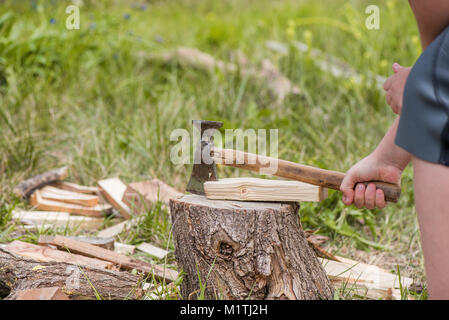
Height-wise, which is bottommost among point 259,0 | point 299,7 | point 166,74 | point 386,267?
point 386,267

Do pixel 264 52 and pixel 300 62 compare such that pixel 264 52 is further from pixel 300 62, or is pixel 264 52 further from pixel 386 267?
pixel 386 267

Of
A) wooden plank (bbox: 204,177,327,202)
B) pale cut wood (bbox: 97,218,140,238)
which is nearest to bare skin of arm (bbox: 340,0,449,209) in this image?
wooden plank (bbox: 204,177,327,202)

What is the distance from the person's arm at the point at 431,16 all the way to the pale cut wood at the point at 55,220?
→ 2.19 metres

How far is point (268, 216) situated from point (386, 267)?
1.12 meters

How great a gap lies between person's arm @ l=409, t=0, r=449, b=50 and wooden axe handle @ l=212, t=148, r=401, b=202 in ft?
2.04

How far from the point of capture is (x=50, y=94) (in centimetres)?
432

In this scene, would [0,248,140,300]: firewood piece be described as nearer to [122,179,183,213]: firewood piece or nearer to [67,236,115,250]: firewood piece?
[67,236,115,250]: firewood piece

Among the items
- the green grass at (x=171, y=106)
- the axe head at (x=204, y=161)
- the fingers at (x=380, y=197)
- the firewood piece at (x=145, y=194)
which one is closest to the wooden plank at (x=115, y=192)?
the firewood piece at (x=145, y=194)

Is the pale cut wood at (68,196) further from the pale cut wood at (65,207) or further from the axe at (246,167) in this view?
the axe at (246,167)

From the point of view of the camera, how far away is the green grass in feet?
9.91

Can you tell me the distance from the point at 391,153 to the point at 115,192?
2.01 m

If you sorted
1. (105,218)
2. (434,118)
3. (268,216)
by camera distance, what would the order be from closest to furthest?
1. (434,118)
2. (268,216)
3. (105,218)

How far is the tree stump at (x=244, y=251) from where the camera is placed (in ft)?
6.41
